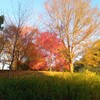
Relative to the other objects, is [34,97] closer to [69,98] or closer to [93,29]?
[69,98]

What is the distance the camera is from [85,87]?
5.74 meters

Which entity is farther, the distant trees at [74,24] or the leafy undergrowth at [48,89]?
the distant trees at [74,24]

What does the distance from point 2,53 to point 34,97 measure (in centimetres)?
2406

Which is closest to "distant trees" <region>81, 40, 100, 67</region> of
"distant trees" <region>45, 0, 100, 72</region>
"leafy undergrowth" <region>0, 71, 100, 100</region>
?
"distant trees" <region>45, 0, 100, 72</region>

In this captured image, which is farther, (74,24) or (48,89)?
(74,24)

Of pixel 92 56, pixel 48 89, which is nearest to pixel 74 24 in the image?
pixel 92 56

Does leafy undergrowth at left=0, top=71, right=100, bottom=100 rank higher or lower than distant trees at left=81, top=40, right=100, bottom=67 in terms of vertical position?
lower

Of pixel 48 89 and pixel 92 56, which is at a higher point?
pixel 92 56

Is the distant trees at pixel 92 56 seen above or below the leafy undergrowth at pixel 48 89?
above

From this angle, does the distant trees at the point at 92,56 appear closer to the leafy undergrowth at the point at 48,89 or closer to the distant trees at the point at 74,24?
the distant trees at the point at 74,24

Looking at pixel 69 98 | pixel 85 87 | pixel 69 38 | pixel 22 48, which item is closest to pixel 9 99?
pixel 69 98

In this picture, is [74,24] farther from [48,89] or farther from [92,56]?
[48,89]

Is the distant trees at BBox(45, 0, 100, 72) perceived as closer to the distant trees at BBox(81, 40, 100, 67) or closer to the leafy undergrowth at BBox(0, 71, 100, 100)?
the distant trees at BBox(81, 40, 100, 67)

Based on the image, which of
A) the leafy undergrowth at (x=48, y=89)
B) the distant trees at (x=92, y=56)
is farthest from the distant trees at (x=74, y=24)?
the leafy undergrowth at (x=48, y=89)
